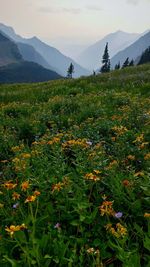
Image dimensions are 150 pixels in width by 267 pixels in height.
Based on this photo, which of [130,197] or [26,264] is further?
[130,197]

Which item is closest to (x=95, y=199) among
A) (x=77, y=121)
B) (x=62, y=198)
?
(x=62, y=198)

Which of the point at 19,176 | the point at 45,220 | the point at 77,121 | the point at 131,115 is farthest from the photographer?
the point at 77,121

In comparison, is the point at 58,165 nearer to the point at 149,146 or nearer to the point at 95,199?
the point at 95,199

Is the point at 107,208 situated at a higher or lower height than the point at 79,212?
higher

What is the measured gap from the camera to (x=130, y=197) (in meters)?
4.59

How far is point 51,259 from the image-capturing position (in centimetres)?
388

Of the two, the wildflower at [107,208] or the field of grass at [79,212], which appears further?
the wildflower at [107,208]

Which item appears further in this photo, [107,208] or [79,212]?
[79,212]

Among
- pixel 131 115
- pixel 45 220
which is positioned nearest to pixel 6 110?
pixel 131 115

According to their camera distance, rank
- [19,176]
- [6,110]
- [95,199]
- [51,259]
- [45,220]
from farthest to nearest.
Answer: [6,110] < [19,176] < [95,199] < [45,220] < [51,259]

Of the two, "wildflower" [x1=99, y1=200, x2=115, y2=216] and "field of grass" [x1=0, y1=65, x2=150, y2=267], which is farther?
"wildflower" [x1=99, y1=200, x2=115, y2=216]

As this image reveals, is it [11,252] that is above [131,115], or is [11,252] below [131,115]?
below

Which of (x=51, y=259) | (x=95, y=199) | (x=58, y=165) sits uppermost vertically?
(x=58, y=165)

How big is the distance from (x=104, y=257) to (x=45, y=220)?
0.93m
